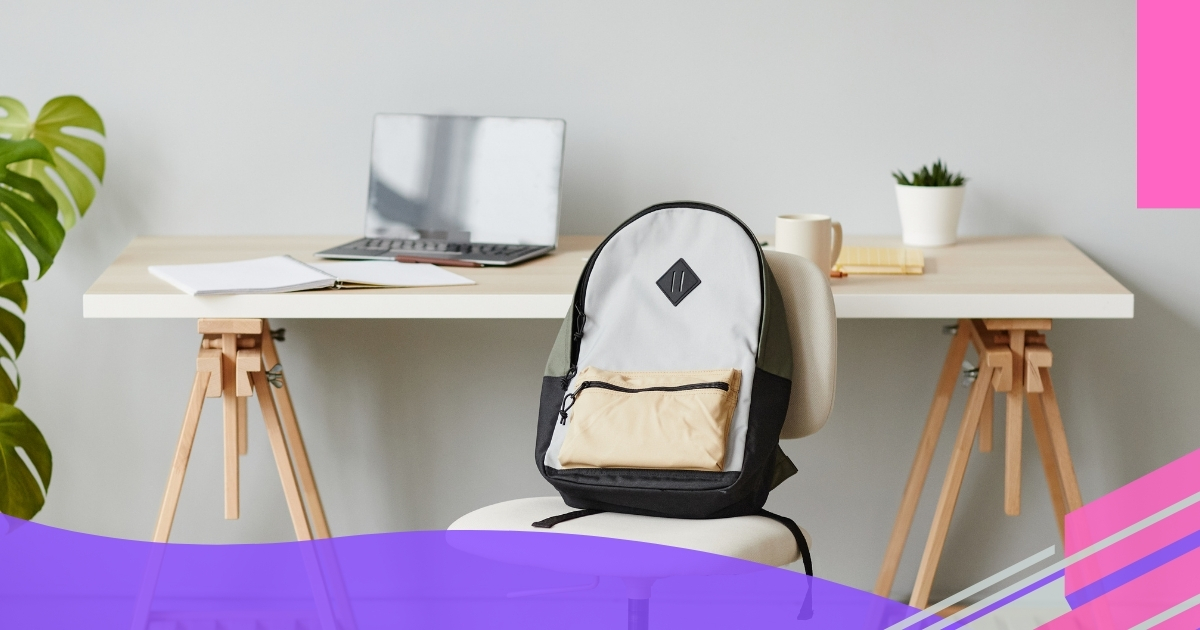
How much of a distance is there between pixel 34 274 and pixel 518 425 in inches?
34.5

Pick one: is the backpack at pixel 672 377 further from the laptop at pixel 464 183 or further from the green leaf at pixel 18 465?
the green leaf at pixel 18 465

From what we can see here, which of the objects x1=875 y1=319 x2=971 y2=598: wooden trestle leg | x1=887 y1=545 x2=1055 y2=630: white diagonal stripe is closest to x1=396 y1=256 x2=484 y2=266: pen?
x1=875 y1=319 x2=971 y2=598: wooden trestle leg

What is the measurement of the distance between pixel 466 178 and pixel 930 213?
2.40ft

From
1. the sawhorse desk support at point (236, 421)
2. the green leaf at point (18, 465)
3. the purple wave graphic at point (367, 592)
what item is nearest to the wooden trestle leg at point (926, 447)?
the purple wave graphic at point (367, 592)

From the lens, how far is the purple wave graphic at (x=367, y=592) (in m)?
1.87

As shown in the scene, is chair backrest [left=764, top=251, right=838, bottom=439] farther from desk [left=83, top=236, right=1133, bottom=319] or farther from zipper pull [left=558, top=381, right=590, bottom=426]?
zipper pull [left=558, top=381, right=590, bottom=426]

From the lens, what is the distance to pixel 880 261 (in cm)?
153

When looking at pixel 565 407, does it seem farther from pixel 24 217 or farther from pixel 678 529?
pixel 24 217

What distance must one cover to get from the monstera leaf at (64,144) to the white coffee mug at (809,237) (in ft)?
3.52

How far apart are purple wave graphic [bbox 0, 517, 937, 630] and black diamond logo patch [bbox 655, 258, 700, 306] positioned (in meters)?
0.71

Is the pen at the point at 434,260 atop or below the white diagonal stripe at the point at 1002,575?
atop

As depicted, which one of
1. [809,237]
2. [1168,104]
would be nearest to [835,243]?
[809,237]

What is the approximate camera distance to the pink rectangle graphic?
1752 millimetres

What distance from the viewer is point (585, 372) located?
50.9 inches
